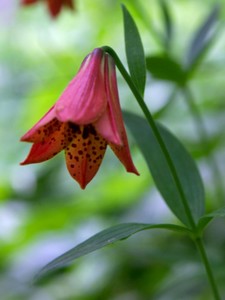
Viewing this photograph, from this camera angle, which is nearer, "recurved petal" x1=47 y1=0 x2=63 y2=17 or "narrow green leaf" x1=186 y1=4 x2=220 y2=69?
"narrow green leaf" x1=186 y1=4 x2=220 y2=69

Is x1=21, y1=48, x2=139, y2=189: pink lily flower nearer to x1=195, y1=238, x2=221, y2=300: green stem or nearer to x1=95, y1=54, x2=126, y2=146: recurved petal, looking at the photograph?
x1=95, y1=54, x2=126, y2=146: recurved petal

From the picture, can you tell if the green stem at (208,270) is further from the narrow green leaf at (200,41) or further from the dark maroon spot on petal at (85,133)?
the narrow green leaf at (200,41)

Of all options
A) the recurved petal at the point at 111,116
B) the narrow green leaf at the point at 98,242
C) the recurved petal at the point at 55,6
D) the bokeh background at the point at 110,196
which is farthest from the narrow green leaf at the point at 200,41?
the narrow green leaf at the point at 98,242

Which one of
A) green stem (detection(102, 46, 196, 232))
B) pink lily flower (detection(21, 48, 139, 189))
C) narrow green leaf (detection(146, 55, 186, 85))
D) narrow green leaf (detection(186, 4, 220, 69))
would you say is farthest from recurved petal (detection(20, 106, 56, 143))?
narrow green leaf (detection(186, 4, 220, 69))

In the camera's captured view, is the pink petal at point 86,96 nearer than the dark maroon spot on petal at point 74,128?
Yes

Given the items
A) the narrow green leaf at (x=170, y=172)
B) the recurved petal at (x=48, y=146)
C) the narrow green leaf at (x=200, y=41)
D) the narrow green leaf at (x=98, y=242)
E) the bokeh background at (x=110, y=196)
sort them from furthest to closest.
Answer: the bokeh background at (x=110, y=196), the narrow green leaf at (x=200, y=41), the narrow green leaf at (x=170, y=172), the recurved petal at (x=48, y=146), the narrow green leaf at (x=98, y=242)

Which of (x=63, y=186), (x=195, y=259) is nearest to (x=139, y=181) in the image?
(x=63, y=186)

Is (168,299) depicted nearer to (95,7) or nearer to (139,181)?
(139,181)

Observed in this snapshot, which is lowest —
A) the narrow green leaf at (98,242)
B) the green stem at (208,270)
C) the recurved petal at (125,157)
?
the green stem at (208,270)
